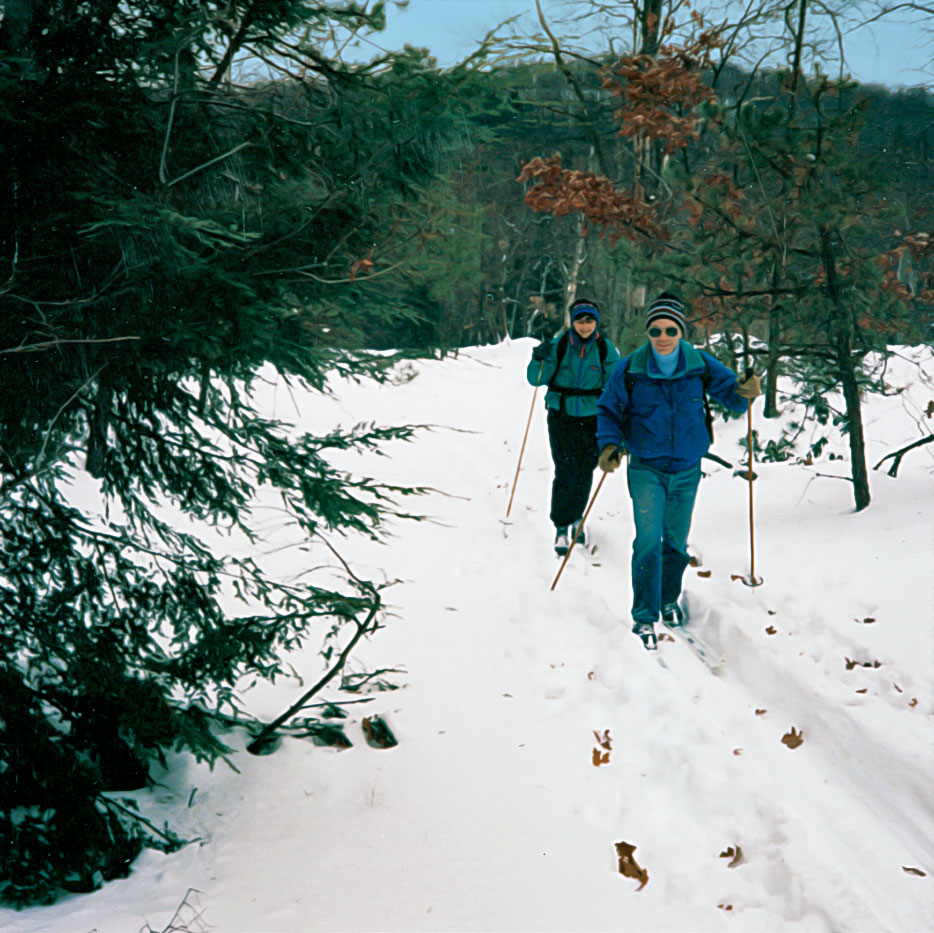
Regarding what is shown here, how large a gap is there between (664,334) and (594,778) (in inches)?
108

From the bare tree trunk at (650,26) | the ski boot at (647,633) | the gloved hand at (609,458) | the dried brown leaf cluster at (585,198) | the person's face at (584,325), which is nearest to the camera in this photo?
the ski boot at (647,633)

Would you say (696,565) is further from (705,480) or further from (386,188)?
(386,188)

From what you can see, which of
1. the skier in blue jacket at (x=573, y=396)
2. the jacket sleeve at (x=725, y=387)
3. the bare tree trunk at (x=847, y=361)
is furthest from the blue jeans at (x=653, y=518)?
the bare tree trunk at (x=847, y=361)

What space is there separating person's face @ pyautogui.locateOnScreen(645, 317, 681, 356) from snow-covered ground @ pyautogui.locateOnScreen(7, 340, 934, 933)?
4.05ft

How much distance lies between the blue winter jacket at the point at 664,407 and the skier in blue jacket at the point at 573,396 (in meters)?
1.61

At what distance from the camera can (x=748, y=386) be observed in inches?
208

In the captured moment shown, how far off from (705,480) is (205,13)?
819 centimetres

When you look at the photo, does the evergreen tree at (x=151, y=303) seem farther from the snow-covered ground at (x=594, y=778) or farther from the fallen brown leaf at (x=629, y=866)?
the fallen brown leaf at (x=629, y=866)

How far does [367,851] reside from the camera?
131 inches

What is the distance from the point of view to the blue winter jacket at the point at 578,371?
7.12 m

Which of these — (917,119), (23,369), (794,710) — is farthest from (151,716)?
(917,119)

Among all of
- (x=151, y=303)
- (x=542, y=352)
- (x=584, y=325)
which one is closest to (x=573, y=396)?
(x=542, y=352)

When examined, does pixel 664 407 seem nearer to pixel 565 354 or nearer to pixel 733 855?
pixel 565 354

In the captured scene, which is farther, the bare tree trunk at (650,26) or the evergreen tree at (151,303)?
the bare tree trunk at (650,26)
